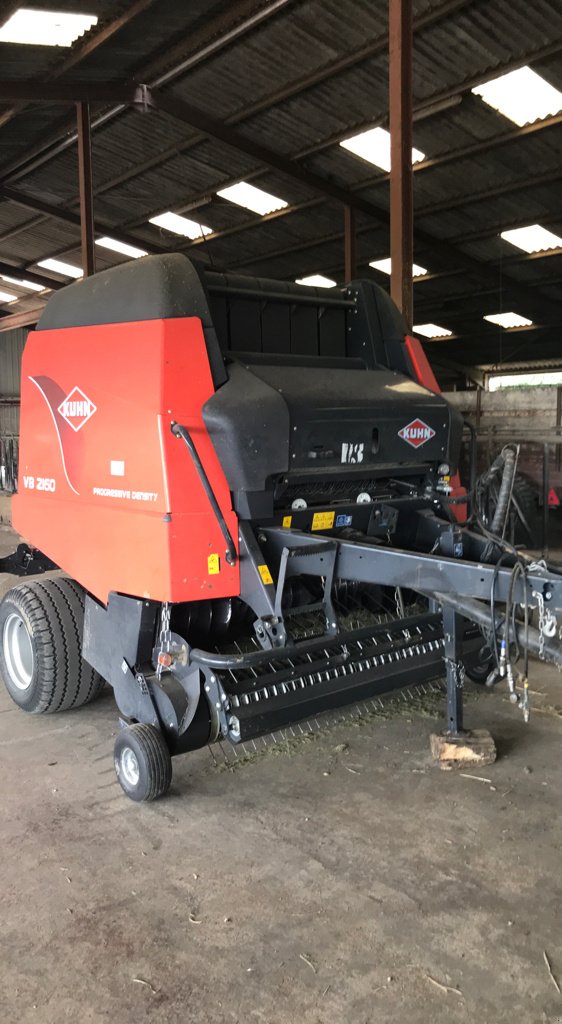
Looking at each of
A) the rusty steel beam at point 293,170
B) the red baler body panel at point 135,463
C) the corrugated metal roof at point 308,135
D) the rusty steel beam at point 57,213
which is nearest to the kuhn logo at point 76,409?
the red baler body panel at point 135,463

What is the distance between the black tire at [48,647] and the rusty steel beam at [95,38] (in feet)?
19.5

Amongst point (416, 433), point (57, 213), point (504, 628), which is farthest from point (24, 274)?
point (504, 628)

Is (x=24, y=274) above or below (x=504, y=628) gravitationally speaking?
above

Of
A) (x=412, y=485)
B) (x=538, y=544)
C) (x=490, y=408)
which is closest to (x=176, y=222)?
(x=490, y=408)

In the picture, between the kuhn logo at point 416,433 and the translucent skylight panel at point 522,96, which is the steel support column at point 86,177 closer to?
the translucent skylight panel at point 522,96

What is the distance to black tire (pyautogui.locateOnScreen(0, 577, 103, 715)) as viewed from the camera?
401 cm

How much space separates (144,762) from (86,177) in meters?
9.09

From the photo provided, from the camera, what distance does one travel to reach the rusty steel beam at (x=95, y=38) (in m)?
7.35

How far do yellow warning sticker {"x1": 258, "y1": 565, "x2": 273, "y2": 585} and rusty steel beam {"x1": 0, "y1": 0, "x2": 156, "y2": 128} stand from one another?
21.0 feet

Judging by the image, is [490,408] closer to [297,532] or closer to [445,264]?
[445,264]

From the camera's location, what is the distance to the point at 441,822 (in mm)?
3088

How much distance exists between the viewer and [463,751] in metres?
3.52

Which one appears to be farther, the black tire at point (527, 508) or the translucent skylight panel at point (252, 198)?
the translucent skylight panel at point (252, 198)

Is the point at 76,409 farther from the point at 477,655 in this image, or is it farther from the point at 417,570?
the point at 477,655
